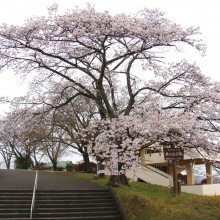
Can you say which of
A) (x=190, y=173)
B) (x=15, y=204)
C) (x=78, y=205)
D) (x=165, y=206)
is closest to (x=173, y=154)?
(x=165, y=206)

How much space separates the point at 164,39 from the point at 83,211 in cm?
855

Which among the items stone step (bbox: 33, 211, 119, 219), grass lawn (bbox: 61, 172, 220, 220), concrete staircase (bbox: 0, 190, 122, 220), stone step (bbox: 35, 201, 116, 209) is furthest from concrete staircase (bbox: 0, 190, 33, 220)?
grass lawn (bbox: 61, 172, 220, 220)

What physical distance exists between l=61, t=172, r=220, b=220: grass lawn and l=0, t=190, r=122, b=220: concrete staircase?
0.67 meters

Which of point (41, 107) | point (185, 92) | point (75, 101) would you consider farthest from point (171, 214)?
point (75, 101)

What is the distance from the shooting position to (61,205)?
1703 centimetres

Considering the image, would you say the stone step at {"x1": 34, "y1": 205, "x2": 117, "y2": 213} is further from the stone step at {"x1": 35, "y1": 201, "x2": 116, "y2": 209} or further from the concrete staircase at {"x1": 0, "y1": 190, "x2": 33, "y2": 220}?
the concrete staircase at {"x1": 0, "y1": 190, "x2": 33, "y2": 220}

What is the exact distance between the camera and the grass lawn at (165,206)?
15016 millimetres

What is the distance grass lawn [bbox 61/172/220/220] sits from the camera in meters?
15.0

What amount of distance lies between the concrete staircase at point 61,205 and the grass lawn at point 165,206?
0.67m

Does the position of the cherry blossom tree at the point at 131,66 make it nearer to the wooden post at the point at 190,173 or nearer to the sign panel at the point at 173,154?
the sign panel at the point at 173,154

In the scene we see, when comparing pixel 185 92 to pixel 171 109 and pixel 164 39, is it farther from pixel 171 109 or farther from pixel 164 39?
pixel 164 39

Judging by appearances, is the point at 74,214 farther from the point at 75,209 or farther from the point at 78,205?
the point at 78,205

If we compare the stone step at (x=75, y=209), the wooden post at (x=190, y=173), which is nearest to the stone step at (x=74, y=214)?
the stone step at (x=75, y=209)

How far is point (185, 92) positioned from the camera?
1984cm
